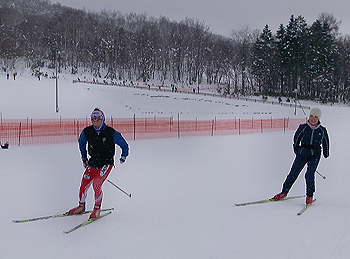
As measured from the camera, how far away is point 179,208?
282 inches

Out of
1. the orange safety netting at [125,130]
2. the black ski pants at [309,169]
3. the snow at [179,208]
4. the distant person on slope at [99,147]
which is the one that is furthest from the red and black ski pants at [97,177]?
the orange safety netting at [125,130]

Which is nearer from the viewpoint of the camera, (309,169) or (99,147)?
(99,147)

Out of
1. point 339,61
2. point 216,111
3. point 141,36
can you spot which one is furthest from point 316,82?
point 141,36

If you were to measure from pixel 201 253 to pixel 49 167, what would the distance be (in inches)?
325

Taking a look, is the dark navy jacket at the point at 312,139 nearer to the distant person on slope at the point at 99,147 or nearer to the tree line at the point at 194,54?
the distant person on slope at the point at 99,147

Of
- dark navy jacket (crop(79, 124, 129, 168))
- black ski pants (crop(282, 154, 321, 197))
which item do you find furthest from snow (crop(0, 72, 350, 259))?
dark navy jacket (crop(79, 124, 129, 168))

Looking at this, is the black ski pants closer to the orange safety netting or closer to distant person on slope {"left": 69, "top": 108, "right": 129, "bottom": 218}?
distant person on slope {"left": 69, "top": 108, "right": 129, "bottom": 218}

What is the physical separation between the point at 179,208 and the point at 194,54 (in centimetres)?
7645

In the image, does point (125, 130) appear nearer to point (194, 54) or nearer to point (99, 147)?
point (99, 147)

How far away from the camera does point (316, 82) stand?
209 feet

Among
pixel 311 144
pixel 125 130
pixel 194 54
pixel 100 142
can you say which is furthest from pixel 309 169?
pixel 194 54

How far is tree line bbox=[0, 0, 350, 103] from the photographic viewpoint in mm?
65312

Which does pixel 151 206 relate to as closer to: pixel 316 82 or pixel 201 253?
pixel 201 253

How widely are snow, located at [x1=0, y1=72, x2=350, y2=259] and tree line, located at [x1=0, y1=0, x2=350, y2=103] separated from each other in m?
Result: 50.5
